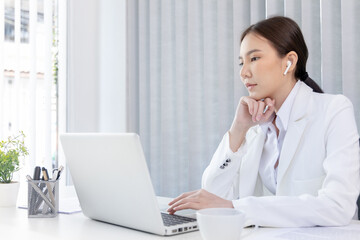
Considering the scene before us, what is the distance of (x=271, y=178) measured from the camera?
63.5 inches

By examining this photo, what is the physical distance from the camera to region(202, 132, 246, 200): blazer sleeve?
164cm

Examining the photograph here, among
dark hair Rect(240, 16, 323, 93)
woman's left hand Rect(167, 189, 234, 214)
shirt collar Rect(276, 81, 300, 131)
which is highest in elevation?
dark hair Rect(240, 16, 323, 93)

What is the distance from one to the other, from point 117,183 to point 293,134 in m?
0.70

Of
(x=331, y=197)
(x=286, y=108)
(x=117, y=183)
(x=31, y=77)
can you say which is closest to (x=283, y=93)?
(x=286, y=108)

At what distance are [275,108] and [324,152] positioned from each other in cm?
32

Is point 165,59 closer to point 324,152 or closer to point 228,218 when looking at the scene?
point 324,152

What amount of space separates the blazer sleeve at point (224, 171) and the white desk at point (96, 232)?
0.51 m

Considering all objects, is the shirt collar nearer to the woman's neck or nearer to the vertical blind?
the woman's neck

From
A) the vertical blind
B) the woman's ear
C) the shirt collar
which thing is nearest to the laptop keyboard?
the shirt collar

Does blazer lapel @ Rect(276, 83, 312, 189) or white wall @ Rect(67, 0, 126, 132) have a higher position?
white wall @ Rect(67, 0, 126, 132)

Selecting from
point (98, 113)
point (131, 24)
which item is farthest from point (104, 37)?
point (98, 113)

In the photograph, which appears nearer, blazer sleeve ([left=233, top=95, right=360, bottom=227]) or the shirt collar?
blazer sleeve ([left=233, top=95, right=360, bottom=227])

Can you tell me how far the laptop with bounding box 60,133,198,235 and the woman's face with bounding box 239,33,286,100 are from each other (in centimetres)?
68

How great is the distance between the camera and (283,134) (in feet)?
5.32
